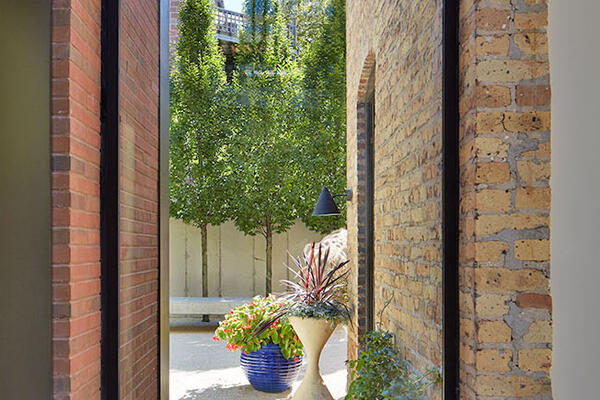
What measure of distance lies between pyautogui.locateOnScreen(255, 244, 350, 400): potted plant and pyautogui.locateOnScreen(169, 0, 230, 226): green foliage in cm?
368

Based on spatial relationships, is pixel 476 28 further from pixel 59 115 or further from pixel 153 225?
pixel 153 225

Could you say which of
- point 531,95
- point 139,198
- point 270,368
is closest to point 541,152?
point 531,95

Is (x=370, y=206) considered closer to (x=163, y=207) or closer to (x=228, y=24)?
(x=163, y=207)

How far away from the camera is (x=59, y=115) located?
5.87 ft

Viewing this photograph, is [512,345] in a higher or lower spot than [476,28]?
lower

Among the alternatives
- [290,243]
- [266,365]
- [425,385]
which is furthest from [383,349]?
[290,243]

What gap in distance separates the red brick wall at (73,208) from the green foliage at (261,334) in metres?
2.79

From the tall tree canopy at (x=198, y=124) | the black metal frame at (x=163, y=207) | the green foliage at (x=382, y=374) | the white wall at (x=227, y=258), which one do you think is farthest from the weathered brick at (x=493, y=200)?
the white wall at (x=227, y=258)

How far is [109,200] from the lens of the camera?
2.05 meters

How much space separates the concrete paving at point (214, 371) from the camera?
4914 millimetres

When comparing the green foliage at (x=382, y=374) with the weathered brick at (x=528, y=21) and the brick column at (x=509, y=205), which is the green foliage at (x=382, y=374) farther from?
the weathered brick at (x=528, y=21)

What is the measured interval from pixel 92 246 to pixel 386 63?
1.89 metres

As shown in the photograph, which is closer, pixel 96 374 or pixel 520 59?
pixel 520 59

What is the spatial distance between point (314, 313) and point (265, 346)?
753mm
